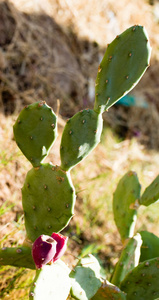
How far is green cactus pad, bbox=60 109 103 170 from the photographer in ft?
3.52

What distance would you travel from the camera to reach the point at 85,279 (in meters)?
1.00

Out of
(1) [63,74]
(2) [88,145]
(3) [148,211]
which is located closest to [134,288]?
(2) [88,145]

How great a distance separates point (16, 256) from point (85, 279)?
8.7 inches

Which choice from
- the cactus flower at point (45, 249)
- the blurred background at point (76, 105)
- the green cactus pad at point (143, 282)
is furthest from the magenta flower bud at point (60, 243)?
the blurred background at point (76, 105)

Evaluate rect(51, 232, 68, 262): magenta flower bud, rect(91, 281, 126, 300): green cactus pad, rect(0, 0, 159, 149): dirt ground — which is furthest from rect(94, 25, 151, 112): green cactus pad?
rect(0, 0, 159, 149): dirt ground

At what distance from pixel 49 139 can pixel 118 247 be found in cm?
119

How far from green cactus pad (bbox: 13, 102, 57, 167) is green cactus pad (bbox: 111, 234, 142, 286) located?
0.45m

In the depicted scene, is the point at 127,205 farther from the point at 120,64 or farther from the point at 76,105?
the point at 76,105

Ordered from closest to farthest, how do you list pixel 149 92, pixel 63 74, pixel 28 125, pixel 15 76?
pixel 28 125 → pixel 15 76 → pixel 63 74 → pixel 149 92

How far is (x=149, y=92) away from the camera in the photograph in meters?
3.58

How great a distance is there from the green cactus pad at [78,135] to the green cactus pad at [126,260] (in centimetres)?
38

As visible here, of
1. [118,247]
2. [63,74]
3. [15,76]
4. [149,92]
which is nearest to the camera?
[118,247]

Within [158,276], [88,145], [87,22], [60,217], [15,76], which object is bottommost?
[158,276]

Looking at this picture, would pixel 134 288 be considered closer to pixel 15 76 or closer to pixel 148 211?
pixel 148 211
